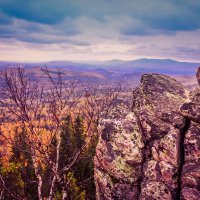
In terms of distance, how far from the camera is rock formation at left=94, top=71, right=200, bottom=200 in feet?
46.2

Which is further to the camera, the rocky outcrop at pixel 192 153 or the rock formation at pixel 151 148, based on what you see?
the rock formation at pixel 151 148

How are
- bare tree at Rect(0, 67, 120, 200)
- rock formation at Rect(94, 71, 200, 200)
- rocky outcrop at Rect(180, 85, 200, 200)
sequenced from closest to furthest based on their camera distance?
bare tree at Rect(0, 67, 120, 200) → rocky outcrop at Rect(180, 85, 200, 200) → rock formation at Rect(94, 71, 200, 200)

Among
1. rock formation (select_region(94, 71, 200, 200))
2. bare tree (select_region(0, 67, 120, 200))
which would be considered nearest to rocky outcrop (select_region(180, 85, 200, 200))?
rock formation (select_region(94, 71, 200, 200))

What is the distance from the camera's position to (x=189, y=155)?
45.7ft

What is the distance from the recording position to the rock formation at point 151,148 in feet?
46.2

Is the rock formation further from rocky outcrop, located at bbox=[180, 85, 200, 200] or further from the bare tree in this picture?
the bare tree

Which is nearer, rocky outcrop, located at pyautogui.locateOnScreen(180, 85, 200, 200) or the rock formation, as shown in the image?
rocky outcrop, located at pyautogui.locateOnScreen(180, 85, 200, 200)

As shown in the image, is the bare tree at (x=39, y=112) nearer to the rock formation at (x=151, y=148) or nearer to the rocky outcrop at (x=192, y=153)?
the rock formation at (x=151, y=148)

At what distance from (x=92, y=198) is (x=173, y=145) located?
71.8 feet

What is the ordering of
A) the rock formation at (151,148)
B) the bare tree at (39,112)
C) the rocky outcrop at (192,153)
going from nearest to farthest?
the bare tree at (39,112), the rocky outcrop at (192,153), the rock formation at (151,148)

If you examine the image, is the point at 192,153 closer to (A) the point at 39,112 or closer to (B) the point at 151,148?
(B) the point at 151,148

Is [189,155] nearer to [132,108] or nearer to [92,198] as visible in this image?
[132,108]

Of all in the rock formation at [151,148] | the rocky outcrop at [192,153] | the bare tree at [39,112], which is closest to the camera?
the bare tree at [39,112]

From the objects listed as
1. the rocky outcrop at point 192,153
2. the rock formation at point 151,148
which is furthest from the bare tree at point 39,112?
the rocky outcrop at point 192,153
